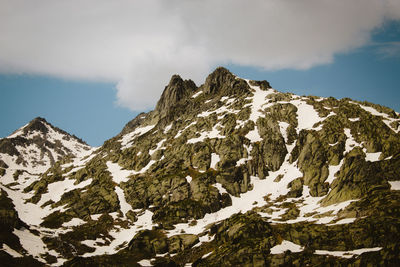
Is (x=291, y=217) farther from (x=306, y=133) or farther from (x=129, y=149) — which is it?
(x=129, y=149)

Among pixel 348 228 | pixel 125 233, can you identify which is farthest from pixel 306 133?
pixel 125 233

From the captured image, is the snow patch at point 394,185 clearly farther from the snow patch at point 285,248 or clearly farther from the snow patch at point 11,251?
the snow patch at point 11,251

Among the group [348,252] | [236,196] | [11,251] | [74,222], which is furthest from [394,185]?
[74,222]

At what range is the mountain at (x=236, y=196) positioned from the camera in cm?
6644

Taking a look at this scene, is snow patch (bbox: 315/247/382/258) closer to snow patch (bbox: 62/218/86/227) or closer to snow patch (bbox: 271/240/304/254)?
snow patch (bbox: 271/240/304/254)

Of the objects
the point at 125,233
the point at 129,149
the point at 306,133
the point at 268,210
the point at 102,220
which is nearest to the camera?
the point at 268,210

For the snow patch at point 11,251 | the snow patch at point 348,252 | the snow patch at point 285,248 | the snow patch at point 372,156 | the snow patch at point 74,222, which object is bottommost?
the snow patch at point 348,252

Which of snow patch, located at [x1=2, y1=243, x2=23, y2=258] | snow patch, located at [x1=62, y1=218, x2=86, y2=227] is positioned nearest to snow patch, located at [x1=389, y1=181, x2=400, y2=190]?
snow patch, located at [x1=2, y1=243, x2=23, y2=258]

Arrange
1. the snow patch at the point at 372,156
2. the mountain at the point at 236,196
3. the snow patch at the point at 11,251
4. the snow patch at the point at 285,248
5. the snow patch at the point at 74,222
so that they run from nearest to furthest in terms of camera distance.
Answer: the snow patch at the point at 285,248 < the mountain at the point at 236,196 < the snow patch at the point at 11,251 < the snow patch at the point at 372,156 < the snow patch at the point at 74,222

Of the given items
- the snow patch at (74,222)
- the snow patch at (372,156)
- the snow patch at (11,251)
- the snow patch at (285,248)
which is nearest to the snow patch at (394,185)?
the snow patch at (372,156)

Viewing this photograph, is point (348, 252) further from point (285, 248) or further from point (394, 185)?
point (394, 185)

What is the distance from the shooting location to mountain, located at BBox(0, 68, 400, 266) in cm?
6644

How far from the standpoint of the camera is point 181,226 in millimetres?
100688

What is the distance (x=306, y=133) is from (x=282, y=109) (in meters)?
27.5
